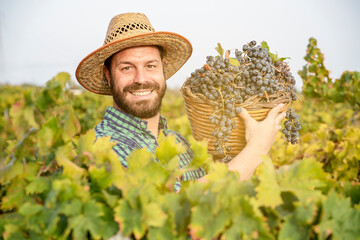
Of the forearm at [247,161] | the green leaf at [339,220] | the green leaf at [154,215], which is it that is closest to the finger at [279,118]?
the forearm at [247,161]

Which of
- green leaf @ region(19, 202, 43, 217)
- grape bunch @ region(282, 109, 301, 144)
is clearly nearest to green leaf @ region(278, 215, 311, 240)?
green leaf @ region(19, 202, 43, 217)

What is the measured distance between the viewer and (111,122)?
2207 millimetres

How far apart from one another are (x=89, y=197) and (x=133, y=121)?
1.35 m

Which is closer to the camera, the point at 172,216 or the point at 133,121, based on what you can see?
the point at 172,216

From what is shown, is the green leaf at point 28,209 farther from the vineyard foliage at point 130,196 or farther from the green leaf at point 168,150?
the green leaf at point 168,150

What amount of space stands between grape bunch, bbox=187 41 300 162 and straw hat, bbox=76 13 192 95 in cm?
59

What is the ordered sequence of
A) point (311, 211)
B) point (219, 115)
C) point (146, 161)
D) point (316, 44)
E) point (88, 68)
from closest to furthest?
point (311, 211) < point (146, 161) < point (219, 115) < point (88, 68) < point (316, 44)

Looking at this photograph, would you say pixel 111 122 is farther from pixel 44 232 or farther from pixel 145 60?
pixel 44 232

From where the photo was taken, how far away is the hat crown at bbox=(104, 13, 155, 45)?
2.16 metres

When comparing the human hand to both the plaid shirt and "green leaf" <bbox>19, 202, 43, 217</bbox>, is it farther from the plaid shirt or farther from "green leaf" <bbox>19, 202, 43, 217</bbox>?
"green leaf" <bbox>19, 202, 43, 217</bbox>

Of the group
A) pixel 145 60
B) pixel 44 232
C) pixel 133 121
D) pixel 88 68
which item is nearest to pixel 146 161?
pixel 44 232

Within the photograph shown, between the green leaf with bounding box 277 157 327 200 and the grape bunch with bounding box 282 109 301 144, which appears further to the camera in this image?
the grape bunch with bounding box 282 109 301 144

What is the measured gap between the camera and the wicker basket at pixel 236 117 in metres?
1.74

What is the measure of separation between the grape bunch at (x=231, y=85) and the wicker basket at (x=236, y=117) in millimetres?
27
